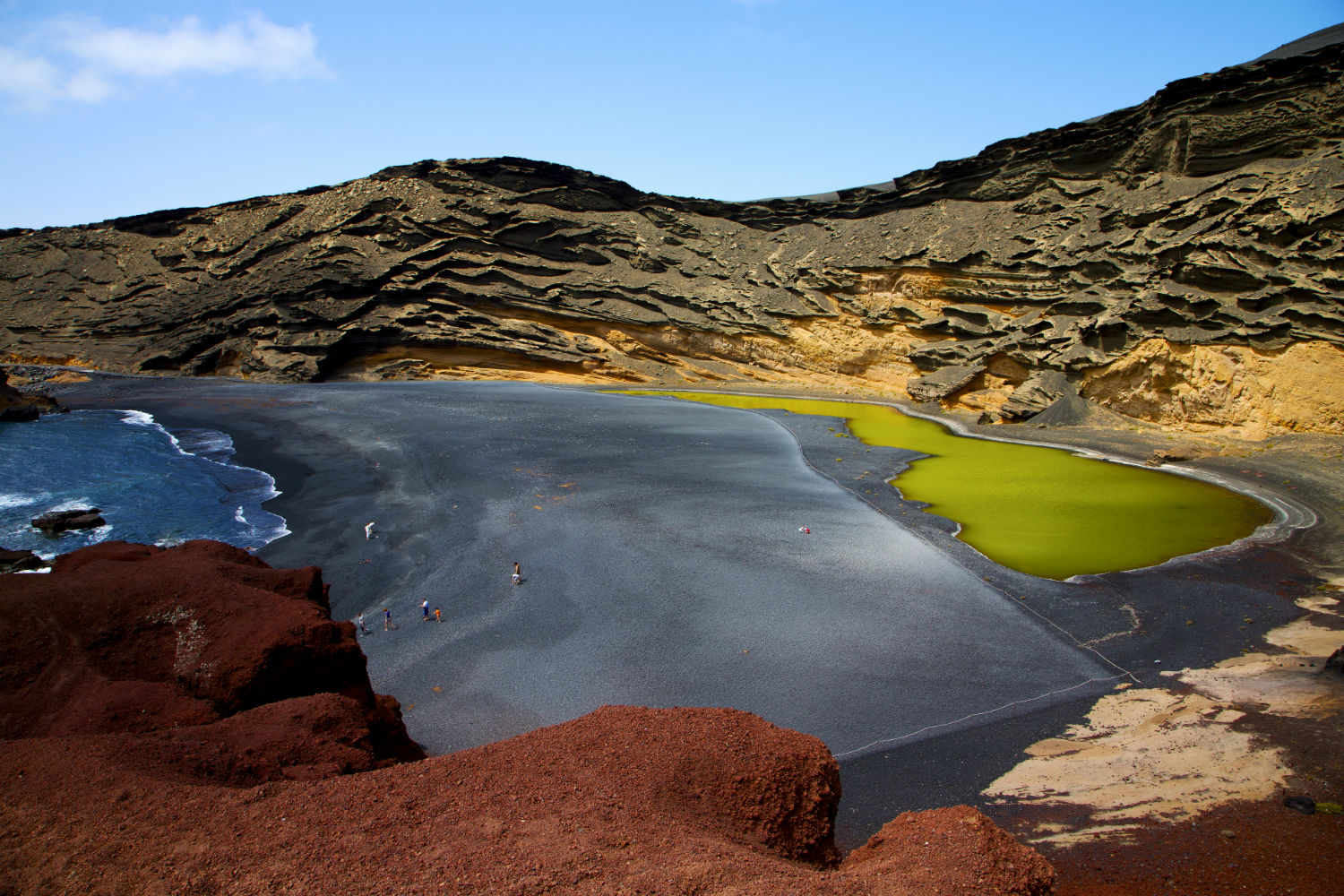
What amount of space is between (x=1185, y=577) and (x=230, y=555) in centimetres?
1286

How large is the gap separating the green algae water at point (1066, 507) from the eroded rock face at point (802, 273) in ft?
20.1

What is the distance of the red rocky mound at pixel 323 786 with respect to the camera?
2.64 meters

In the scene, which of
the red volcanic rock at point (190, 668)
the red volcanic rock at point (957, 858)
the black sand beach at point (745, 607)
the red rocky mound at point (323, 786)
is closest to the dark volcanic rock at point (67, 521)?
the black sand beach at point (745, 607)

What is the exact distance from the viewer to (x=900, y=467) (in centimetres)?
1844

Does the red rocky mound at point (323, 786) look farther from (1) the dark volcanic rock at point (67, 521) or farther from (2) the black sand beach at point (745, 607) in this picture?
(1) the dark volcanic rock at point (67, 521)

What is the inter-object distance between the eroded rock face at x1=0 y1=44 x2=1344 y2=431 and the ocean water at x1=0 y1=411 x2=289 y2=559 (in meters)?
15.0

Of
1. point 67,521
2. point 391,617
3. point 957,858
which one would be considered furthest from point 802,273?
point 957,858

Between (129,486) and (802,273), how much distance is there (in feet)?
98.7

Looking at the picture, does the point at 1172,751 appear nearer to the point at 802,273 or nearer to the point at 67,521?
the point at 67,521

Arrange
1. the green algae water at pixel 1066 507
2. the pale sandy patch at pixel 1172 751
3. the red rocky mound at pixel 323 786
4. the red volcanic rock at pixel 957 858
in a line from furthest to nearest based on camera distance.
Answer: the green algae water at pixel 1066 507, the pale sandy patch at pixel 1172 751, the red volcanic rock at pixel 957 858, the red rocky mound at pixel 323 786

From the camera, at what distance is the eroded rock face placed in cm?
2197

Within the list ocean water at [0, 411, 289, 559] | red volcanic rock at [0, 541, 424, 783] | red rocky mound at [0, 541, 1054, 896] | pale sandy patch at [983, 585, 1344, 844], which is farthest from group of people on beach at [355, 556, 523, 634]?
pale sandy patch at [983, 585, 1344, 844]

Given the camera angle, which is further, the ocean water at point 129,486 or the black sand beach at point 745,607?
the ocean water at point 129,486

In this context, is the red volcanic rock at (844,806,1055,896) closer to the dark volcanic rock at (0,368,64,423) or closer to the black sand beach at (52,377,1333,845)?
the black sand beach at (52,377,1333,845)
